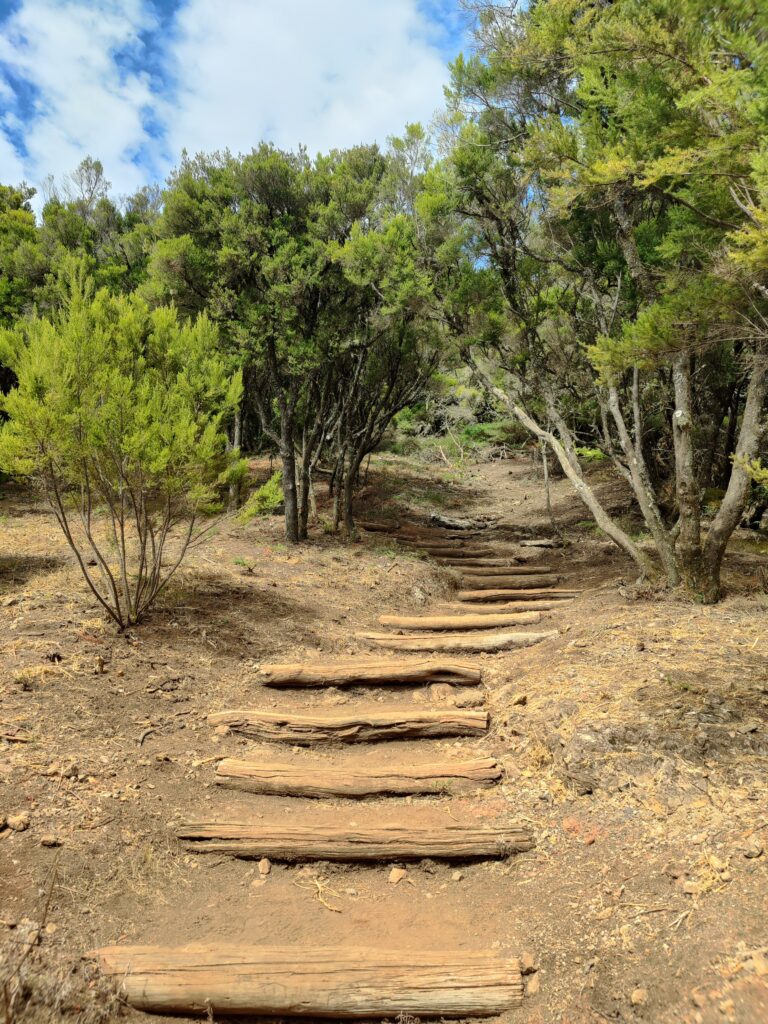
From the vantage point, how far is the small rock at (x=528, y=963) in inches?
102

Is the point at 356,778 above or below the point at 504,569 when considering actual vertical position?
below

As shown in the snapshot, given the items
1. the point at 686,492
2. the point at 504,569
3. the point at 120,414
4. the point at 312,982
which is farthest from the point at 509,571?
the point at 312,982

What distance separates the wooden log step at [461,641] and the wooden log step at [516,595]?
1.93 m

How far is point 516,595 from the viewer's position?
841 cm

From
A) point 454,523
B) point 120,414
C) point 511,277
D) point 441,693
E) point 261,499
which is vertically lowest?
point 441,693

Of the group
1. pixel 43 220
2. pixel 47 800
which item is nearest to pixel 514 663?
pixel 47 800

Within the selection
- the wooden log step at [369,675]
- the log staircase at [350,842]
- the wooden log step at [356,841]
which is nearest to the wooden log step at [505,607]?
the log staircase at [350,842]

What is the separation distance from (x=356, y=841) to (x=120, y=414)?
3.71 metres

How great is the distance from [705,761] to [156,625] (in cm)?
462

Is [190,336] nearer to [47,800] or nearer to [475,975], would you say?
[47,800]

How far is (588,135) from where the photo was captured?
5180 millimetres

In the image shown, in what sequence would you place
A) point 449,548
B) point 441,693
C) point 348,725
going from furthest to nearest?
1. point 449,548
2. point 441,693
3. point 348,725

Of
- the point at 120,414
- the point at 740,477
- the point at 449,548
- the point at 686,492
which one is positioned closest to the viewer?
the point at 120,414

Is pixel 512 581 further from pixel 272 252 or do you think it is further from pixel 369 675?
pixel 272 252
